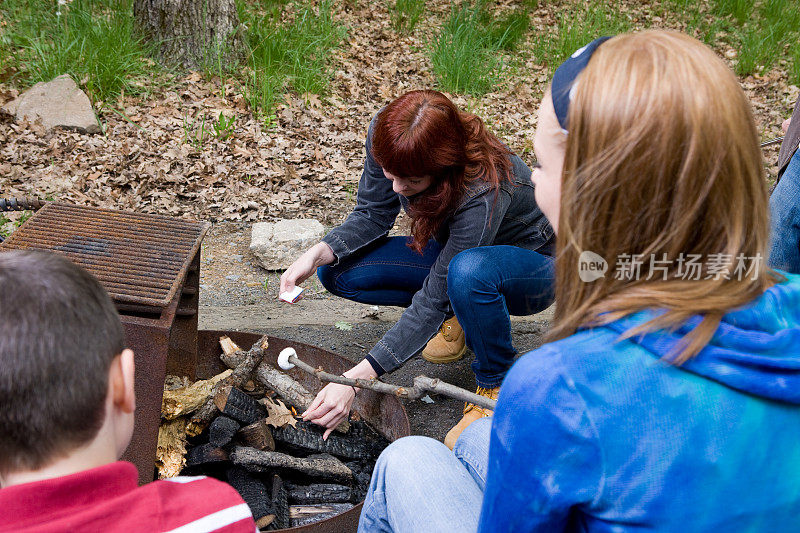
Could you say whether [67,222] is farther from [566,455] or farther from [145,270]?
[566,455]

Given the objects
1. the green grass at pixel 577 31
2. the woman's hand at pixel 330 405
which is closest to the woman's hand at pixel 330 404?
the woman's hand at pixel 330 405

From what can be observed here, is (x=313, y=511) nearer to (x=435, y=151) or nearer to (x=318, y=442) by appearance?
(x=318, y=442)

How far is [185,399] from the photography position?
7.41 ft

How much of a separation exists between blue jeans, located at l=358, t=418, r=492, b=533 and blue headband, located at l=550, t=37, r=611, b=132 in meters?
0.85

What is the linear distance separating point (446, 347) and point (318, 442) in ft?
3.37

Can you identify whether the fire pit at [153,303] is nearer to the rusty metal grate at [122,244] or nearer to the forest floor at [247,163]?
the rusty metal grate at [122,244]

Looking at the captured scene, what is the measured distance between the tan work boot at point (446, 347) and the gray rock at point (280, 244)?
1.17 metres

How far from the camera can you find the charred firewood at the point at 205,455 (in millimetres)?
2180

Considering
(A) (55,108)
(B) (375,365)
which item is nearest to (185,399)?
(B) (375,365)

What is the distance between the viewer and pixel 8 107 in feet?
16.6

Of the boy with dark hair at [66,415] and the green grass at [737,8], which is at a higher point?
the green grass at [737,8]

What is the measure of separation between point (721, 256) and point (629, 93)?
30 cm

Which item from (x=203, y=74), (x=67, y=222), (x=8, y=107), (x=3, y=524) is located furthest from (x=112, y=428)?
(x=203, y=74)

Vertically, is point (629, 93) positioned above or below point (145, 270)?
above
